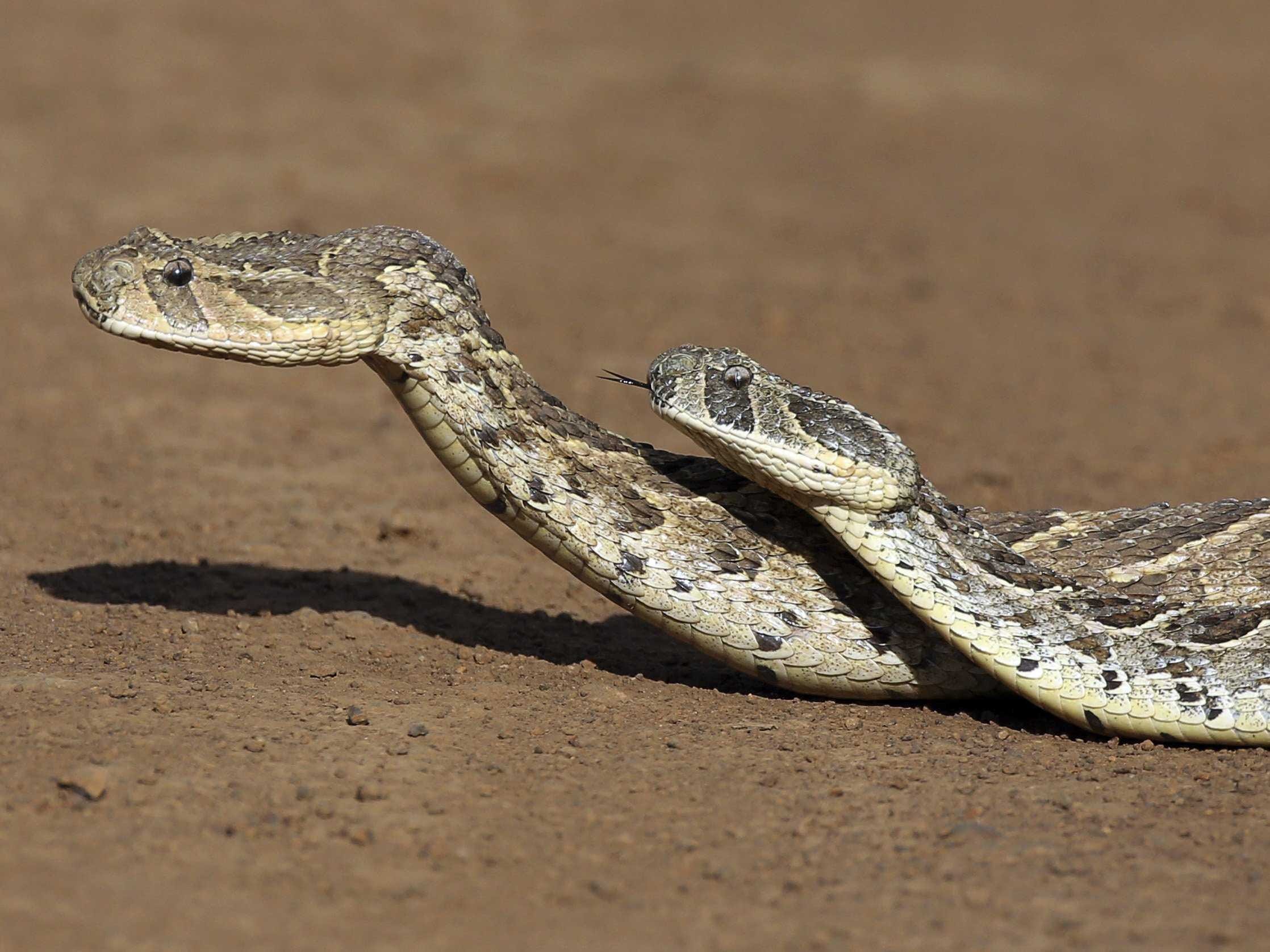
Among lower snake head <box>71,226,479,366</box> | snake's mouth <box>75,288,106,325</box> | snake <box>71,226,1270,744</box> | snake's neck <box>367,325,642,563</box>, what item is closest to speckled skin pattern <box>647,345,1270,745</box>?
snake <box>71,226,1270,744</box>

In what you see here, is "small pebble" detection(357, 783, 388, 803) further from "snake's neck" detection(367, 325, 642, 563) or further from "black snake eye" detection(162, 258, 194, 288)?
"black snake eye" detection(162, 258, 194, 288)

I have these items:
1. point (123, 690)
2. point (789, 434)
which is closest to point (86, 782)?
point (123, 690)

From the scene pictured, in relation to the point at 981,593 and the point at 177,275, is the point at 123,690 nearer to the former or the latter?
the point at 177,275

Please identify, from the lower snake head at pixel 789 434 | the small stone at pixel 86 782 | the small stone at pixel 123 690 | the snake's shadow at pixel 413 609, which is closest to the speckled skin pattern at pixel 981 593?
the lower snake head at pixel 789 434

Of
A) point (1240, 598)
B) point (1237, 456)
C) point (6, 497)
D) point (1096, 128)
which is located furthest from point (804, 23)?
point (1240, 598)

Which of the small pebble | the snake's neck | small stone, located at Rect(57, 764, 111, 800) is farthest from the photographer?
the snake's neck

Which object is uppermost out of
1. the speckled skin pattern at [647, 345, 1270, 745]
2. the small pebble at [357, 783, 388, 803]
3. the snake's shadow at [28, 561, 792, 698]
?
the speckled skin pattern at [647, 345, 1270, 745]

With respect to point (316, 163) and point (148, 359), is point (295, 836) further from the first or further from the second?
point (316, 163)
